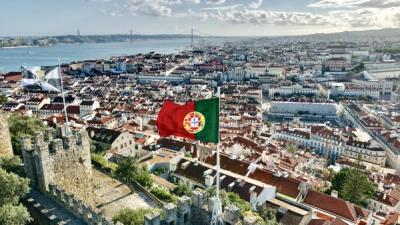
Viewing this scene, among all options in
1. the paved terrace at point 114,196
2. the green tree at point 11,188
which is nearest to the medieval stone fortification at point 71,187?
the green tree at point 11,188

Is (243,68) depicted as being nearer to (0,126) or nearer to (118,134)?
(118,134)

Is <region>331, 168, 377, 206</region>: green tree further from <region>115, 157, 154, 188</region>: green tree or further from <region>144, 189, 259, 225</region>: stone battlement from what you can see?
<region>144, 189, 259, 225</region>: stone battlement

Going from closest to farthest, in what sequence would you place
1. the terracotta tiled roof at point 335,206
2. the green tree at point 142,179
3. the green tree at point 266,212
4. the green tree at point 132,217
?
the green tree at point 132,217
the green tree at point 142,179
the green tree at point 266,212
the terracotta tiled roof at point 335,206

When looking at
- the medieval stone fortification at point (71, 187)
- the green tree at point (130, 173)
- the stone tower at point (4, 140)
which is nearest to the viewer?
the medieval stone fortification at point (71, 187)

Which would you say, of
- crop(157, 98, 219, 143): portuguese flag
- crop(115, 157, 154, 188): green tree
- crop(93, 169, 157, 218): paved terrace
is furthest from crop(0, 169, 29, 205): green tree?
crop(115, 157, 154, 188): green tree

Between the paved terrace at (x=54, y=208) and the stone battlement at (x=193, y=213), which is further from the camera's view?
the paved terrace at (x=54, y=208)

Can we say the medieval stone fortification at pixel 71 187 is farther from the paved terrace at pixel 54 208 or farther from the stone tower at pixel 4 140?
the stone tower at pixel 4 140

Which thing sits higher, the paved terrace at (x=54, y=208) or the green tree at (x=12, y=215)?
the green tree at (x=12, y=215)
